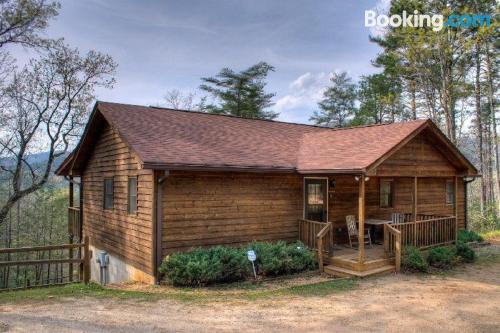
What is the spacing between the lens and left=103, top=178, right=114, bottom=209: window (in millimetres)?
11859

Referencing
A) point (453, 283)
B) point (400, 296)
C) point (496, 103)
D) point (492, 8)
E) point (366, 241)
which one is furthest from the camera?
point (496, 103)

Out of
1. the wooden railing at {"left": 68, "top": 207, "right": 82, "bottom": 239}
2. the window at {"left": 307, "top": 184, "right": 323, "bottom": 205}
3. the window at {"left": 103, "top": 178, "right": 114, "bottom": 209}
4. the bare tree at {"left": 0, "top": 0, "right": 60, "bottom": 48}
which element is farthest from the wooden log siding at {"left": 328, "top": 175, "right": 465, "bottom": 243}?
the bare tree at {"left": 0, "top": 0, "right": 60, "bottom": 48}

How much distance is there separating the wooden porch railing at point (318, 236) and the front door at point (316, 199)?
2.18ft

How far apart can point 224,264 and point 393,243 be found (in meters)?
4.91

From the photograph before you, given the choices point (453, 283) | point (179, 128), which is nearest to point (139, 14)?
point (179, 128)

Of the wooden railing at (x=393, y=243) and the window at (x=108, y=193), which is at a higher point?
the window at (x=108, y=193)

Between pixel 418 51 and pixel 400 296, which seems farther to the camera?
pixel 418 51

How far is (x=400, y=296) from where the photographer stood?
7.82m

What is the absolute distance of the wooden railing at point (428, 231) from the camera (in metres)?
10.9

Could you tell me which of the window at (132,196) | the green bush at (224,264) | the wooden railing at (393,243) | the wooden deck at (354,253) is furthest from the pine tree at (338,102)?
the window at (132,196)

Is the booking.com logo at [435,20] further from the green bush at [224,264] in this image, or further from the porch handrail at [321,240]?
the green bush at [224,264]

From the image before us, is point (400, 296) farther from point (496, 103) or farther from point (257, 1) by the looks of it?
point (496, 103)

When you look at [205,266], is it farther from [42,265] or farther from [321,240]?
[42,265]

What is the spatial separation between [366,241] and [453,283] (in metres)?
3.59
